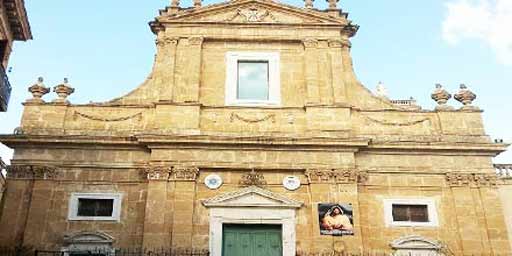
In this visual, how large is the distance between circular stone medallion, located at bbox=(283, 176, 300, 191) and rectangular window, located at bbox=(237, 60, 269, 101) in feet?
9.38

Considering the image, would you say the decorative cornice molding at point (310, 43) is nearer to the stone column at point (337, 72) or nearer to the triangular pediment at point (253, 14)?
the stone column at point (337, 72)

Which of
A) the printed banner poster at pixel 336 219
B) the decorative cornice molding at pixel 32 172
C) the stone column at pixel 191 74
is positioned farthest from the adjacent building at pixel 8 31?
the printed banner poster at pixel 336 219

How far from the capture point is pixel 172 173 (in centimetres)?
1506

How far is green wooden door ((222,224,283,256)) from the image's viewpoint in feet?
47.6

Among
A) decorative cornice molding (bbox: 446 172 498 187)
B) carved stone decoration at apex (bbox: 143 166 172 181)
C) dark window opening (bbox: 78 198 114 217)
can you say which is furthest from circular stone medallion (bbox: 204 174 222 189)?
decorative cornice molding (bbox: 446 172 498 187)

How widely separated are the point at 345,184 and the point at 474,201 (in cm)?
364

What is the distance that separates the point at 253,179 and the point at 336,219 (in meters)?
2.50

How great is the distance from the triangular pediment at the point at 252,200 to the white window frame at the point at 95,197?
7.83ft

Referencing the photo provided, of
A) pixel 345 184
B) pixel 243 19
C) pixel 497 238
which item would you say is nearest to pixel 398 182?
pixel 345 184

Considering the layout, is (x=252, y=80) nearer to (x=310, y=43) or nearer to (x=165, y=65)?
(x=310, y=43)

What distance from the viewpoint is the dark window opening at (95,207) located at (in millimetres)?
14945

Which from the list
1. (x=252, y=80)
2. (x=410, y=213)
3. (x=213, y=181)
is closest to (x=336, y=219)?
(x=410, y=213)

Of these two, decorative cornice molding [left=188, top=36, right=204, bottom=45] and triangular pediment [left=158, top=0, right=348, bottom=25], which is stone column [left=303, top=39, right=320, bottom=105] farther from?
decorative cornice molding [left=188, top=36, right=204, bottom=45]

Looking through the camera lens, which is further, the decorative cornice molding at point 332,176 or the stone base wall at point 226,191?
the decorative cornice molding at point 332,176
